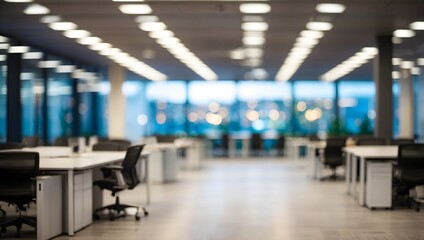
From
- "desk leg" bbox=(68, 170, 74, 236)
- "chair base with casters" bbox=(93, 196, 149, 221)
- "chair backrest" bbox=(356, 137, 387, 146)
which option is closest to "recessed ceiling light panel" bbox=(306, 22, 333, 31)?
"chair backrest" bbox=(356, 137, 387, 146)

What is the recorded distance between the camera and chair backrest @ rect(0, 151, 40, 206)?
6.79 m

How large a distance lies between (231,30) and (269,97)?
596 inches

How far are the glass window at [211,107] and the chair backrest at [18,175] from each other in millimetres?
20339

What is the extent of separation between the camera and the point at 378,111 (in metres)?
13.7

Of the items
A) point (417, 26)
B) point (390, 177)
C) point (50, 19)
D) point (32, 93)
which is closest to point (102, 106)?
point (32, 93)

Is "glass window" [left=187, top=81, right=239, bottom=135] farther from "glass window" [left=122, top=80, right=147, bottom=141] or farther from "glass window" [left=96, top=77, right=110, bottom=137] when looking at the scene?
"glass window" [left=96, top=77, right=110, bottom=137]

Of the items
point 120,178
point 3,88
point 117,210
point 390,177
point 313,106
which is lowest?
point 117,210

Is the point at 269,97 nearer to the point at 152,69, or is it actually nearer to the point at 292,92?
the point at 292,92

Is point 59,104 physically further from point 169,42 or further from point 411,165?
point 411,165

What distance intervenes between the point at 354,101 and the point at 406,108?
679 centimetres

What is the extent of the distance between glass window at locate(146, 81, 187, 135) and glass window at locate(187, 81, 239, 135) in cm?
34

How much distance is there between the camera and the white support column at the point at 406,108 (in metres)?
19.7

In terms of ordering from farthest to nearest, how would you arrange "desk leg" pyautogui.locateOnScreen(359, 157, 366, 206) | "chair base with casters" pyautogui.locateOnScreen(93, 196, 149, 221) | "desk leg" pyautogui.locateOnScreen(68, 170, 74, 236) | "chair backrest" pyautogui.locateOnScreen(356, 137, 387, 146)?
"chair backrest" pyautogui.locateOnScreen(356, 137, 387, 146), "desk leg" pyautogui.locateOnScreen(359, 157, 366, 206), "chair base with casters" pyautogui.locateOnScreen(93, 196, 149, 221), "desk leg" pyautogui.locateOnScreen(68, 170, 74, 236)

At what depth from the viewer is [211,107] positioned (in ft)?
89.6
